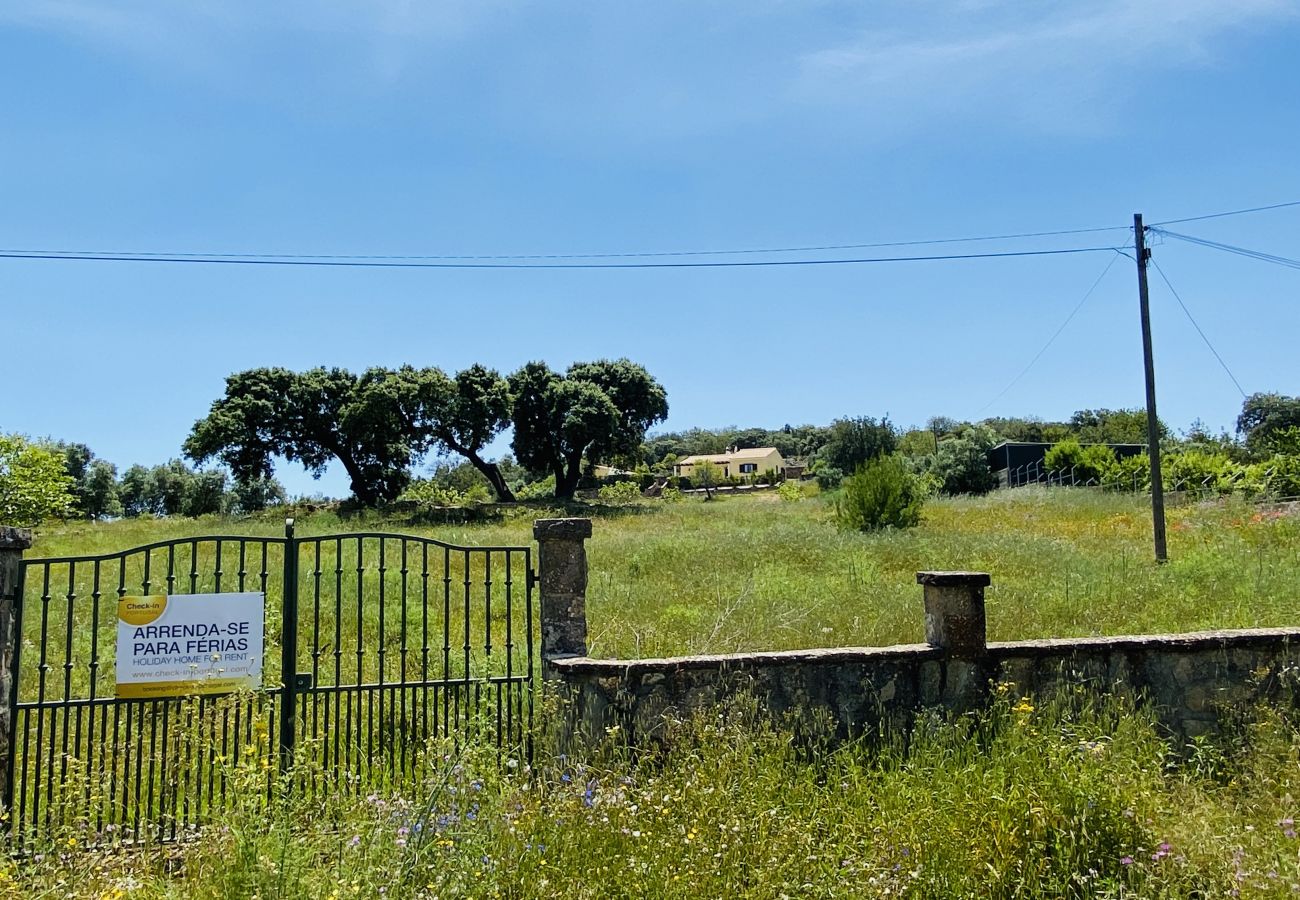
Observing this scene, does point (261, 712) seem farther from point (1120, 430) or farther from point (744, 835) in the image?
point (1120, 430)

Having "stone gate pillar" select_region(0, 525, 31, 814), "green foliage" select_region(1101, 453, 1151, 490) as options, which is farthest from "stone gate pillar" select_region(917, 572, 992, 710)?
"green foliage" select_region(1101, 453, 1151, 490)

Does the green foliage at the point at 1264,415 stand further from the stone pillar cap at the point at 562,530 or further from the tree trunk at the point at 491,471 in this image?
the stone pillar cap at the point at 562,530

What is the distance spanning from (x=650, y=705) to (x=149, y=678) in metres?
3.11

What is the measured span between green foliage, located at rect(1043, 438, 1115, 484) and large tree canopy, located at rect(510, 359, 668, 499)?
63.6 feet

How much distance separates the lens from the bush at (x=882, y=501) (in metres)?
19.7

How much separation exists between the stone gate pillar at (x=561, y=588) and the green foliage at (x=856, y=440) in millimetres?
44170

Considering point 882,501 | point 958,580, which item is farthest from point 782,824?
point 882,501

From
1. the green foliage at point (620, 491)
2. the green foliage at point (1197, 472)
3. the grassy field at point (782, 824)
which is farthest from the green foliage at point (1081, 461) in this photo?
the grassy field at point (782, 824)

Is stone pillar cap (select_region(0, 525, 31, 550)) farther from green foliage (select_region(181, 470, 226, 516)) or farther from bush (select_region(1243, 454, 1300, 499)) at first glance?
green foliage (select_region(181, 470, 226, 516))

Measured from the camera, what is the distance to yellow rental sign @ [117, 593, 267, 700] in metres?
5.20

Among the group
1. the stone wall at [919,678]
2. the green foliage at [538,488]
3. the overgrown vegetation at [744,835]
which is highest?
the green foliage at [538,488]

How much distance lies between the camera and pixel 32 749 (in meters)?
7.16

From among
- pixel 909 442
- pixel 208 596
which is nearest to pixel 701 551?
pixel 208 596

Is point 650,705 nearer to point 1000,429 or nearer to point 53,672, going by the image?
point 53,672
